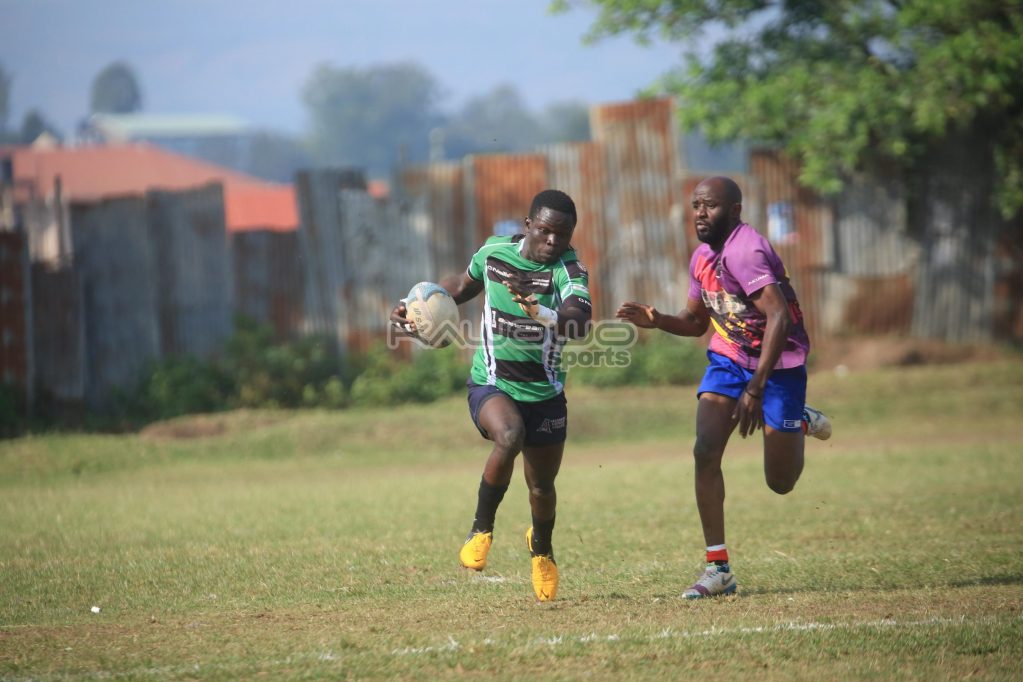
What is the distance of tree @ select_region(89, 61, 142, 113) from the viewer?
504 feet

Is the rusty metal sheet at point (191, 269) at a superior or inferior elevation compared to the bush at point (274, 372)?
superior

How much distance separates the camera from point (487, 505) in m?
8.04

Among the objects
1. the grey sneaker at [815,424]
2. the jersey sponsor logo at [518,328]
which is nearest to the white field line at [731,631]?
the grey sneaker at [815,424]

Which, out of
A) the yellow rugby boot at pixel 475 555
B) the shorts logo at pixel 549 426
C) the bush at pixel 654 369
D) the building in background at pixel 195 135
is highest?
the building in background at pixel 195 135

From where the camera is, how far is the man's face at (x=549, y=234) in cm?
787

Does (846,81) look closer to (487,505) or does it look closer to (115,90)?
(487,505)

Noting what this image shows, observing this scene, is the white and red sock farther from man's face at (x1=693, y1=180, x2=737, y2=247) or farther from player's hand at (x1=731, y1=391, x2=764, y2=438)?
man's face at (x1=693, y1=180, x2=737, y2=247)

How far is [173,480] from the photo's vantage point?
16953 millimetres

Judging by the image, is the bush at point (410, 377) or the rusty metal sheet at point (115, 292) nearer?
the rusty metal sheet at point (115, 292)

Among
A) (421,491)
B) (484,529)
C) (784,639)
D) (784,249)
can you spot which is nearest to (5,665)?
(484,529)

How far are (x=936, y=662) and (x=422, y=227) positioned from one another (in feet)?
57.1

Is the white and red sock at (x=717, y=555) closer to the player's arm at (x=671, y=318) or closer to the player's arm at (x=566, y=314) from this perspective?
the player's arm at (x=671, y=318)

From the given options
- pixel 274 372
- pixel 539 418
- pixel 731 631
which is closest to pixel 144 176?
pixel 274 372

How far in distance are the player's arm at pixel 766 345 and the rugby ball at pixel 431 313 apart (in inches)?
74.7
